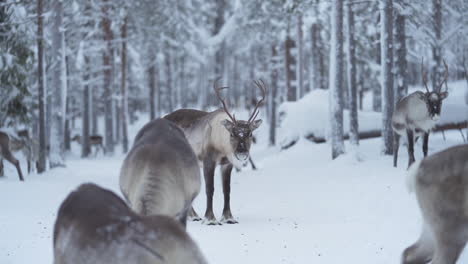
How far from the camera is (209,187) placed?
9125mm

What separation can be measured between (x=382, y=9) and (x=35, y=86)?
50.2 feet

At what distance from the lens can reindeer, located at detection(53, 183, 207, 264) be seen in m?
3.22

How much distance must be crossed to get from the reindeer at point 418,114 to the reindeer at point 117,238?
10025mm

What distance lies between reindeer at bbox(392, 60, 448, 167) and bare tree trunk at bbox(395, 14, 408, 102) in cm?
285

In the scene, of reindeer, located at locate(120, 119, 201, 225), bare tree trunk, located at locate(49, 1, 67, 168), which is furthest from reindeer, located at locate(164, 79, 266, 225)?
bare tree trunk, located at locate(49, 1, 67, 168)

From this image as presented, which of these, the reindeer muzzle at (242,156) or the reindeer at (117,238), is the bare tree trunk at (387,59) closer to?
the reindeer muzzle at (242,156)

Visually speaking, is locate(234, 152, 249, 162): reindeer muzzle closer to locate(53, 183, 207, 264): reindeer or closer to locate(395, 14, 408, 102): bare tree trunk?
locate(53, 183, 207, 264): reindeer

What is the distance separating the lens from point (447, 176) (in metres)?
4.84

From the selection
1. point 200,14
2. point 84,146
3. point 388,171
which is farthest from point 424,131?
point 200,14

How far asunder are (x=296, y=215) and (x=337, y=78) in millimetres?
7330

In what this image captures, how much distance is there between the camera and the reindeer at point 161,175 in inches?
183

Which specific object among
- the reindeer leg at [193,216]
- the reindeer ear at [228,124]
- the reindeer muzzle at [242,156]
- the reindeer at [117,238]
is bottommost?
the reindeer leg at [193,216]

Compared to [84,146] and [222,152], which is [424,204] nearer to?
[222,152]

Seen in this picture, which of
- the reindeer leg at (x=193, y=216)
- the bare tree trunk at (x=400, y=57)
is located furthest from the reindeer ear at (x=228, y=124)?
the bare tree trunk at (x=400, y=57)
